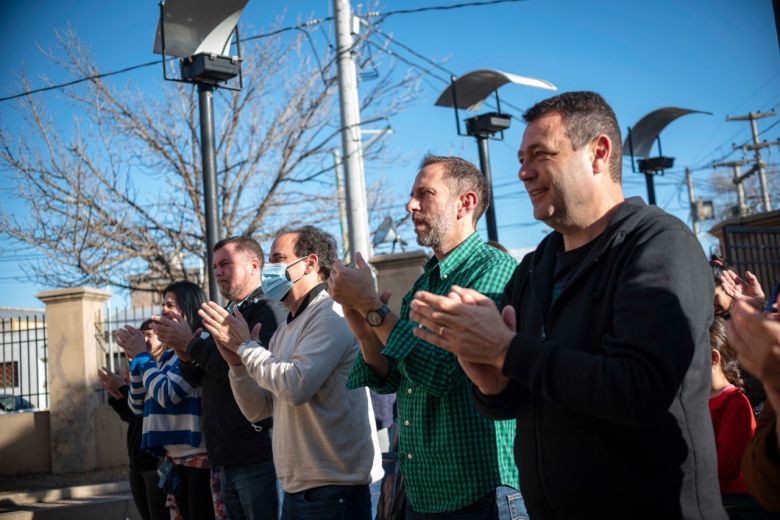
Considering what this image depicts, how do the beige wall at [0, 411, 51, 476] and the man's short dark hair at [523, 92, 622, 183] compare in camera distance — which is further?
the beige wall at [0, 411, 51, 476]

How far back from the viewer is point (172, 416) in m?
5.03

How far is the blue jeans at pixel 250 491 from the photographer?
14.2 ft

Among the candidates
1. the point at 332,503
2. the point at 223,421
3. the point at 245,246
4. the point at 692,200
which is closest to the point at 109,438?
the point at 245,246

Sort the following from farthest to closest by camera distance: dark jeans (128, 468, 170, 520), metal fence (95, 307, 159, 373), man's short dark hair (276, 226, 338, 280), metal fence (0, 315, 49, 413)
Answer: metal fence (0, 315, 49, 413)
metal fence (95, 307, 159, 373)
dark jeans (128, 468, 170, 520)
man's short dark hair (276, 226, 338, 280)

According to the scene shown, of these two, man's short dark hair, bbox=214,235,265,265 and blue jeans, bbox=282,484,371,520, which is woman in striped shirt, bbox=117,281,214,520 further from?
blue jeans, bbox=282,484,371,520

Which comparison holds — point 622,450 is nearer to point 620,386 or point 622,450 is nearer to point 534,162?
point 620,386

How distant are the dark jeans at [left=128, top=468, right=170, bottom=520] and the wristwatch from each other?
359cm

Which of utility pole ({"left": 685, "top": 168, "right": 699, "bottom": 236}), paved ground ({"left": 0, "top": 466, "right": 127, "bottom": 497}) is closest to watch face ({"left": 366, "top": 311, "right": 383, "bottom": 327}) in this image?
paved ground ({"left": 0, "top": 466, "right": 127, "bottom": 497})

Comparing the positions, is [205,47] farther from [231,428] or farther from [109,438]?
[109,438]

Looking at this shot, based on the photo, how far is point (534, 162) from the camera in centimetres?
246

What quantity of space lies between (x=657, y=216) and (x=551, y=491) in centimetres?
85

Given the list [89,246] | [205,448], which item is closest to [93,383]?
[89,246]

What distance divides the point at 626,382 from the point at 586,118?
902mm

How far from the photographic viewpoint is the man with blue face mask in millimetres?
3705
